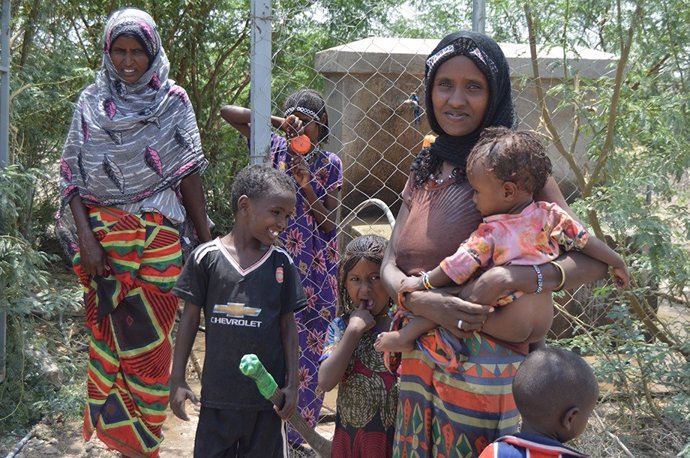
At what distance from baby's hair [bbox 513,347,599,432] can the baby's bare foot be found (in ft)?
1.18

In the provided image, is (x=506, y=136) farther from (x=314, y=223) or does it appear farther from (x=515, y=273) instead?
(x=314, y=223)

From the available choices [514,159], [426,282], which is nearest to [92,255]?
[426,282]

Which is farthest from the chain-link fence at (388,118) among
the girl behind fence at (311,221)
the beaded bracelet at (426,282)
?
the beaded bracelet at (426,282)

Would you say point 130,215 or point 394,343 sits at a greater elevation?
point 130,215

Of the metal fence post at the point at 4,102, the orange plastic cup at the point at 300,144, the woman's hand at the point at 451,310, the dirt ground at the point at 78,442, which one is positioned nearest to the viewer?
→ the woman's hand at the point at 451,310

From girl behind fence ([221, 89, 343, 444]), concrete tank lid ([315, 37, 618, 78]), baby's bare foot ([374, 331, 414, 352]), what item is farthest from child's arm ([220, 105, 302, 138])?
baby's bare foot ([374, 331, 414, 352])

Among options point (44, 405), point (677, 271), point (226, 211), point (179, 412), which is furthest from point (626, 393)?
point (226, 211)

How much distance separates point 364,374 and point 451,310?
0.67 m

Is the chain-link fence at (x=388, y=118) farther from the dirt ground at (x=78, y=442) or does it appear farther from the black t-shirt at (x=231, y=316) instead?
the black t-shirt at (x=231, y=316)

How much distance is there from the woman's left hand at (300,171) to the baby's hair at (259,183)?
88cm

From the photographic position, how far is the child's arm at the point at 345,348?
8.25 feet

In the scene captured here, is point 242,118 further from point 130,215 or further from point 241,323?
point 241,323

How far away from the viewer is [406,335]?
2209mm

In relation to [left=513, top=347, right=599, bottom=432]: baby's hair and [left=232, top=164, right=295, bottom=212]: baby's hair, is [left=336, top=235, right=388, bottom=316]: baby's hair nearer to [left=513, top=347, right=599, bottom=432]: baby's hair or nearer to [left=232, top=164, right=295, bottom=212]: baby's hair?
[left=232, top=164, right=295, bottom=212]: baby's hair
